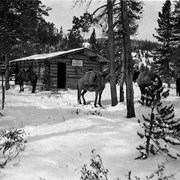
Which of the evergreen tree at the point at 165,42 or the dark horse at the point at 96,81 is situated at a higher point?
the evergreen tree at the point at 165,42

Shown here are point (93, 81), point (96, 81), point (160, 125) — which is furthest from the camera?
point (93, 81)

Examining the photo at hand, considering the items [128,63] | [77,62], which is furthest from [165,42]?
[128,63]

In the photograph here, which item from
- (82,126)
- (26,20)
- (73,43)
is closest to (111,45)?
(82,126)

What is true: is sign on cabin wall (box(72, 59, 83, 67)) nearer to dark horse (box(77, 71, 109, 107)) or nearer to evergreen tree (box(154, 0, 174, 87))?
dark horse (box(77, 71, 109, 107))

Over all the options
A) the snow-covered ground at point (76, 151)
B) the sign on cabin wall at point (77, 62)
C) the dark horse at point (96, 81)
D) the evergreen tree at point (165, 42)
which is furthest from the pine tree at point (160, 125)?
the evergreen tree at point (165, 42)

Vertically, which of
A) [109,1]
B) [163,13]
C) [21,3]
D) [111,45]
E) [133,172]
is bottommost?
[133,172]

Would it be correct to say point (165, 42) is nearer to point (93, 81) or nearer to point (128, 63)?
point (93, 81)

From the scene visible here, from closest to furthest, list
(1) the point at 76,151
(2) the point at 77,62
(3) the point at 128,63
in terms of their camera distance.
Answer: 1. (1) the point at 76,151
2. (3) the point at 128,63
3. (2) the point at 77,62

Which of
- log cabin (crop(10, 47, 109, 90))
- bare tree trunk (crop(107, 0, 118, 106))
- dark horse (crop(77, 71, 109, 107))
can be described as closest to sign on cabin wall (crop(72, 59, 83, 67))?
log cabin (crop(10, 47, 109, 90))

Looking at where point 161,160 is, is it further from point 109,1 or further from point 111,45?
point 109,1

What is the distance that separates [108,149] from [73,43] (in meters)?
50.9

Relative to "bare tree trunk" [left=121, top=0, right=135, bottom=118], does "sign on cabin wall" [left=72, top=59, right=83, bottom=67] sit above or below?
above

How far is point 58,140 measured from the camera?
17.9 ft

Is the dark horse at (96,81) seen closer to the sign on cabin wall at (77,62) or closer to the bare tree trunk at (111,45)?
the bare tree trunk at (111,45)
